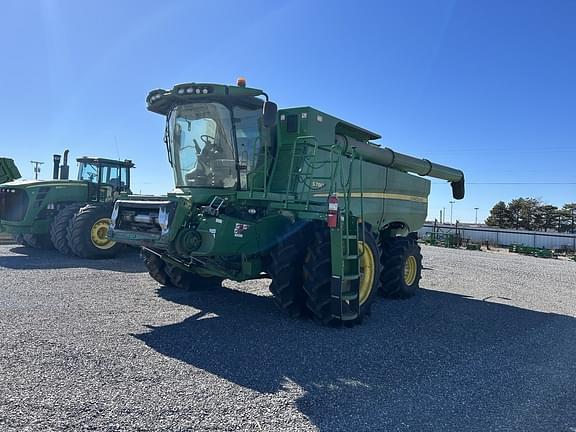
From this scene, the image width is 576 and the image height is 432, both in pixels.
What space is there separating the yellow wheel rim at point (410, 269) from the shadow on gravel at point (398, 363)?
1.86 m

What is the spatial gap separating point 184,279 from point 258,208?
2296 mm

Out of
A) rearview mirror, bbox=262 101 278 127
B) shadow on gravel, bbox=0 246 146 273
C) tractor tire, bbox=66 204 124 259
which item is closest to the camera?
rearview mirror, bbox=262 101 278 127

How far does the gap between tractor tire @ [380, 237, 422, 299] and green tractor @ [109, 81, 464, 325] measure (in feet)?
6.22

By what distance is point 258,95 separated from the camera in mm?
6250

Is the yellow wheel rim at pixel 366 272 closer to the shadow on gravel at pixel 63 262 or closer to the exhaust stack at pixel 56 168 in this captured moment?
the shadow on gravel at pixel 63 262

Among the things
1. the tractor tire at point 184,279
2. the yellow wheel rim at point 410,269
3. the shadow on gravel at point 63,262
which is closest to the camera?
the tractor tire at point 184,279

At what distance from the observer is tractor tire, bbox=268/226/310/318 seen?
5.89 meters

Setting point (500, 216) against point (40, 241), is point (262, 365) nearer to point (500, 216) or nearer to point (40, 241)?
point (40, 241)

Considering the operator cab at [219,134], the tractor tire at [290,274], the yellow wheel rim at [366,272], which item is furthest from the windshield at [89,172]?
the yellow wheel rim at [366,272]

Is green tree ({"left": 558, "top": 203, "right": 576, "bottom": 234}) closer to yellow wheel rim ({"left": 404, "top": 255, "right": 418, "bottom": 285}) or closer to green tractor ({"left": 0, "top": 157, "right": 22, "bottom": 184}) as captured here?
yellow wheel rim ({"left": 404, "top": 255, "right": 418, "bottom": 285})

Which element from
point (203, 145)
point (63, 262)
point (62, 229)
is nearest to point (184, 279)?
point (203, 145)

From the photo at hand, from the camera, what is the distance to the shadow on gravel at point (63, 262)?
1029 centimetres

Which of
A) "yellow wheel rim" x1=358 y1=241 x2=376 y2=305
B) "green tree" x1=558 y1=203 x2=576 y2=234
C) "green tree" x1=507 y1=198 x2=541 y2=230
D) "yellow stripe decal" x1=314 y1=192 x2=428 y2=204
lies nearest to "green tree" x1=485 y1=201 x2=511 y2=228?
"green tree" x1=507 y1=198 x2=541 y2=230

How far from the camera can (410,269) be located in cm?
920
